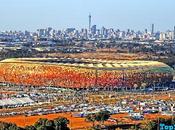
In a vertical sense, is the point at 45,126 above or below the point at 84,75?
above

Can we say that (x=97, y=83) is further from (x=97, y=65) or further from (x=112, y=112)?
(x=112, y=112)

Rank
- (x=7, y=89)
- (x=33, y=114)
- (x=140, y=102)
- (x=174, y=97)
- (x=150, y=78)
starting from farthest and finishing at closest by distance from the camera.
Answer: (x=150, y=78) < (x=7, y=89) < (x=174, y=97) < (x=140, y=102) < (x=33, y=114)

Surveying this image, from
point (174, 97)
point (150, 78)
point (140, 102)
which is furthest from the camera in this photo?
point (150, 78)

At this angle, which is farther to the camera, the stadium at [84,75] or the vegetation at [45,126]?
the stadium at [84,75]

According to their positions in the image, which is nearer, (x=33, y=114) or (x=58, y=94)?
(x=33, y=114)

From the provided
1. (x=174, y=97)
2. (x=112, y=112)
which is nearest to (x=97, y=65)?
(x=174, y=97)

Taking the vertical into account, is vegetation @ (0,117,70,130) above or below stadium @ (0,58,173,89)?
above

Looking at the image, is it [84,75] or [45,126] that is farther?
[84,75]

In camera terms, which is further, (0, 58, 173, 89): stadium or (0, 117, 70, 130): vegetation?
(0, 58, 173, 89): stadium
